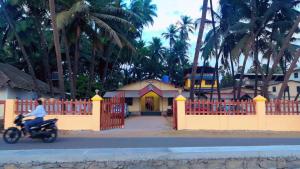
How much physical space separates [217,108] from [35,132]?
8481 mm

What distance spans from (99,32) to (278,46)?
14.2 m

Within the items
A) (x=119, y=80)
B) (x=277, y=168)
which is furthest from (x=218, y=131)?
(x=119, y=80)

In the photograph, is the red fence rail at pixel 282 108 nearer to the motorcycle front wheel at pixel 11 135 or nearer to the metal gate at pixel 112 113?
the metal gate at pixel 112 113

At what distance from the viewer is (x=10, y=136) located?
36.8 feet

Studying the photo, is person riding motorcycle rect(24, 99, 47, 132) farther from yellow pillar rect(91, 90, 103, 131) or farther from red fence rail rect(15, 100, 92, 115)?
yellow pillar rect(91, 90, 103, 131)

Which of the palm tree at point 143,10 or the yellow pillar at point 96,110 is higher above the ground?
the palm tree at point 143,10

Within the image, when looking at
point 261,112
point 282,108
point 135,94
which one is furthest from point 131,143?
point 135,94

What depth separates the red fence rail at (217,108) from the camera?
1564cm

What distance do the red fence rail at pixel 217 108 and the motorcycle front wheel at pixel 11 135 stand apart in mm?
7824

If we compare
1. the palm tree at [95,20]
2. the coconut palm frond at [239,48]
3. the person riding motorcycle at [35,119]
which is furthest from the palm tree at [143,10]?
the person riding motorcycle at [35,119]

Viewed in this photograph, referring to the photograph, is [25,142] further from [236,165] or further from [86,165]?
[236,165]

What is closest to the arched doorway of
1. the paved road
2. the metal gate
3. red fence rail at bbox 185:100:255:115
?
the metal gate

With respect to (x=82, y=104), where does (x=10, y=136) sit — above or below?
below

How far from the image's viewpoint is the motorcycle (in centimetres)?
1122
